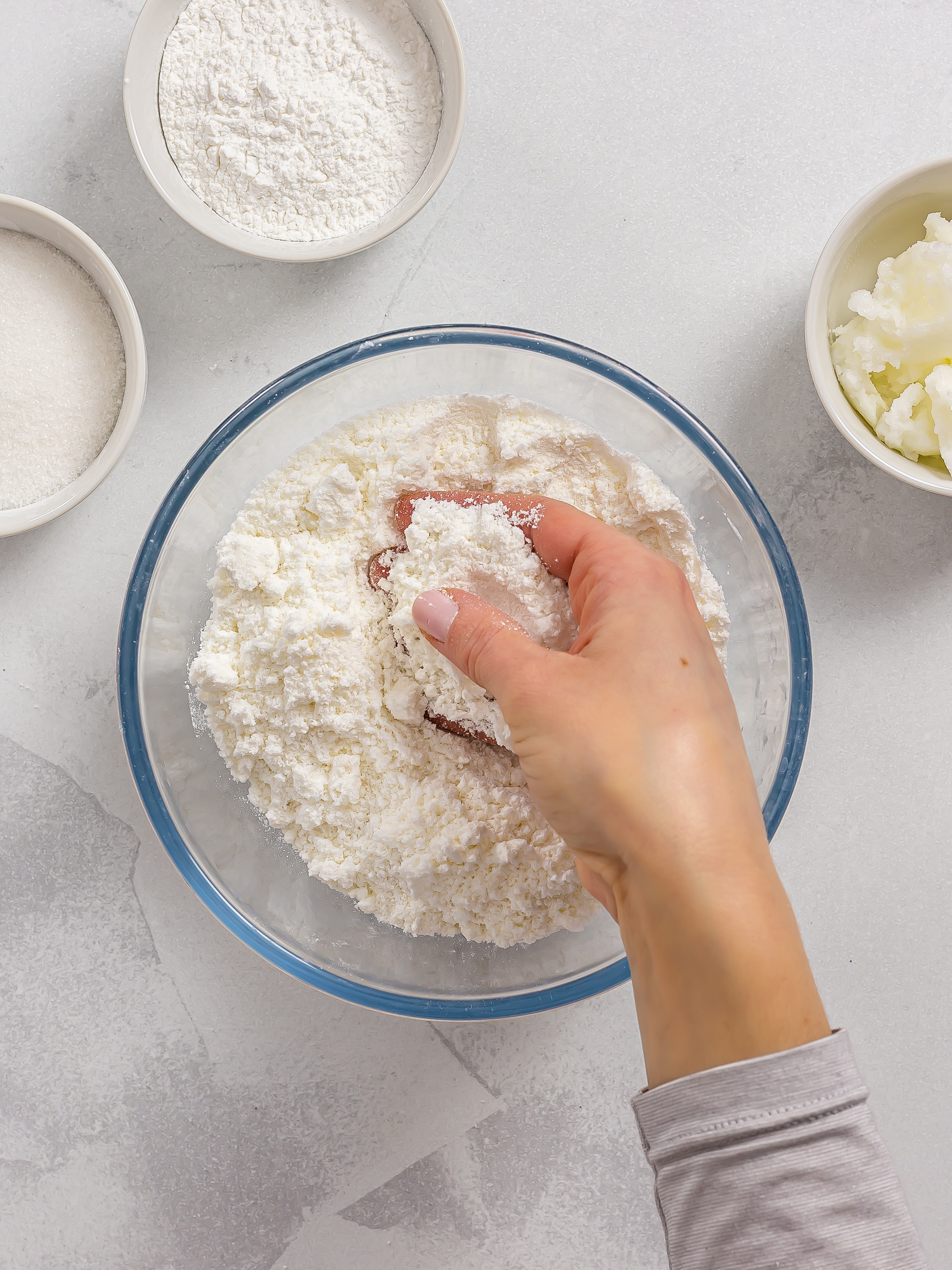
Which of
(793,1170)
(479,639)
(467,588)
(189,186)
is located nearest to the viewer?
Answer: (793,1170)

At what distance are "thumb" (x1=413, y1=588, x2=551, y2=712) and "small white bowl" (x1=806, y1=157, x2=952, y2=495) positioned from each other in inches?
19.7

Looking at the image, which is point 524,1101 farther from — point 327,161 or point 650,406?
point 327,161

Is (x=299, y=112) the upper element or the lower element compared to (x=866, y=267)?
lower

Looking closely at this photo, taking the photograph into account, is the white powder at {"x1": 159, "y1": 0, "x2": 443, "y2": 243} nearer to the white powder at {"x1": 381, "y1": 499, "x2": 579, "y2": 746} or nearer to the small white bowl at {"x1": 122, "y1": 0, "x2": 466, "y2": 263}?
the small white bowl at {"x1": 122, "y1": 0, "x2": 466, "y2": 263}

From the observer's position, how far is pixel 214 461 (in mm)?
1057

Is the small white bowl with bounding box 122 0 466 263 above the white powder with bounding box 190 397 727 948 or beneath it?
above

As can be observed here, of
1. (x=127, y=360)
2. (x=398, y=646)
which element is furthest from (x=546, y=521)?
(x=127, y=360)

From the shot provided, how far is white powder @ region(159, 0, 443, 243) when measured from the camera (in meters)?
1.06

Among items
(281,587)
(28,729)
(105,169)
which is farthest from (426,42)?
(28,729)

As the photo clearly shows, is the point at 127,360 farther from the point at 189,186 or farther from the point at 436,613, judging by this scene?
the point at 436,613

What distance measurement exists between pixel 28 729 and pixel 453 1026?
70 cm

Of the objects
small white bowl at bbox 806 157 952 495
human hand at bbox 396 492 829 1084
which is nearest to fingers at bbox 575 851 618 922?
human hand at bbox 396 492 829 1084

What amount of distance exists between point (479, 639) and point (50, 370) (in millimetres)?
658

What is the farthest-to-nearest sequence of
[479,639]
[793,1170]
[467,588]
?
[467,588], [479,639], [793,1170]
